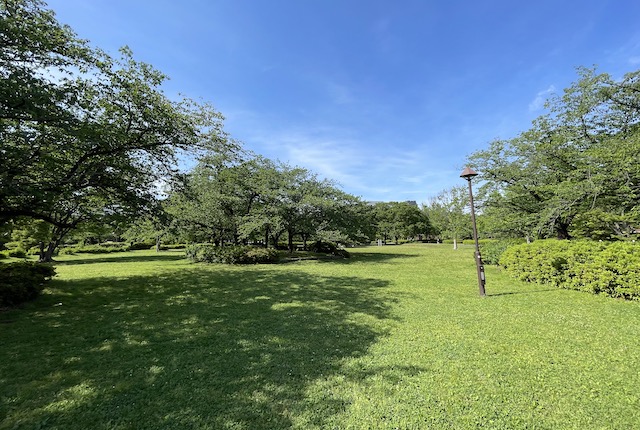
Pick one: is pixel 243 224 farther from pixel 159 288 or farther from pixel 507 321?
pixel 507 321

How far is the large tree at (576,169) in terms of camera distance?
28.2 ft

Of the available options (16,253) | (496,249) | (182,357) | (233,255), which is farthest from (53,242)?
(496,249)

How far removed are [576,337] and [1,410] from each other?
7.78m

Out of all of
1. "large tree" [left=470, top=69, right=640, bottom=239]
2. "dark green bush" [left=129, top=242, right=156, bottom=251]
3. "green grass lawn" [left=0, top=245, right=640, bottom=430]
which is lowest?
"green grass lawn" [left=0, top=245, right=640, bottom=430]

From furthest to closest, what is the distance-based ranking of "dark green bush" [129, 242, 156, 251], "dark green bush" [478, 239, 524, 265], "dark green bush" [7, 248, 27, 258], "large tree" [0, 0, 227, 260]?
"dark green bush" [129, 242, 156, 251], "dark green bush" [7, 248, 27, 258], "dark green bush" [478, 239, 524, 265], "large tree" [0, 0, 227, 260]

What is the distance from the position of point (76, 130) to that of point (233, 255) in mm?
11659

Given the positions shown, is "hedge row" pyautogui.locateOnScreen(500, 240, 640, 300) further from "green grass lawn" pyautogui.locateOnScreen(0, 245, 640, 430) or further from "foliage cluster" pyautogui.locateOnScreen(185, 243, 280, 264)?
"foliage cluster" pyautogui.locateOnScreen(185, 243, 280, 264)

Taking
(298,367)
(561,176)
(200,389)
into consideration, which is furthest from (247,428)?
(561,176)

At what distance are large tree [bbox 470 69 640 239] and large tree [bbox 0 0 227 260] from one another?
12109mm

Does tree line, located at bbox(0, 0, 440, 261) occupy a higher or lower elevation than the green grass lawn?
higher

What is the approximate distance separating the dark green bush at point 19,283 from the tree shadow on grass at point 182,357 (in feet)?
1.50

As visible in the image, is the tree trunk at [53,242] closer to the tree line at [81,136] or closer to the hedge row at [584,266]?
the tree line at [81,136]

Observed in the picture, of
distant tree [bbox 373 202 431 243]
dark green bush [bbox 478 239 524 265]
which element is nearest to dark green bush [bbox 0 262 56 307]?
dark green bush [bbox 478 239 524 265]

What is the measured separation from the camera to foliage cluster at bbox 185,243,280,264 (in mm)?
16828
